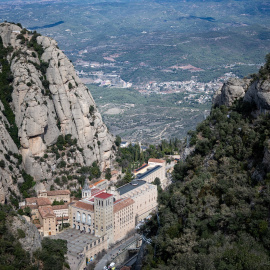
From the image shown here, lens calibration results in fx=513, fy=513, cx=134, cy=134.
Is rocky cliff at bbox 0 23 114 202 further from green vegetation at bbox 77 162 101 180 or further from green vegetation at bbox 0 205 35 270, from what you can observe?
green vegetation at bbox 0 205 35 270

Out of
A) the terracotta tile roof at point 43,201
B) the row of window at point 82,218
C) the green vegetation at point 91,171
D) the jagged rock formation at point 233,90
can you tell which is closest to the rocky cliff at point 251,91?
the jagged rock formation at point 233,90

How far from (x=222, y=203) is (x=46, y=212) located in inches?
821

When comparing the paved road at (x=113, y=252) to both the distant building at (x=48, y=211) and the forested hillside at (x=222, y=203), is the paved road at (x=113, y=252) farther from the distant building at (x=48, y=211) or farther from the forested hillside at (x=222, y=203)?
the forested hillside at (x=222, y=203)

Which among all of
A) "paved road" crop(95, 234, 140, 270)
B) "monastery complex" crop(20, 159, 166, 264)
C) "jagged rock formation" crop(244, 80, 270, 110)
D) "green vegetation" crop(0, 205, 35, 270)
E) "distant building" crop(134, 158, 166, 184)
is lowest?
"paved road" crop(95, 234, 140, 270)

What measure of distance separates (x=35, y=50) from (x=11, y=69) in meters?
4.43

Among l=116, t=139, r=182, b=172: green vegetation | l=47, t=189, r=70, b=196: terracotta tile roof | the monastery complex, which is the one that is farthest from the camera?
l=116, t=139, r=182, b=172: green vegetation

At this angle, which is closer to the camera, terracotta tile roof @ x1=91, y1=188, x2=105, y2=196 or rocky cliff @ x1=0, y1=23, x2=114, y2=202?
terracotta tile roof @ x1=91, y1=188, x2=105, y2=196

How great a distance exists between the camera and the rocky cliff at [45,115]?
54.8 metres

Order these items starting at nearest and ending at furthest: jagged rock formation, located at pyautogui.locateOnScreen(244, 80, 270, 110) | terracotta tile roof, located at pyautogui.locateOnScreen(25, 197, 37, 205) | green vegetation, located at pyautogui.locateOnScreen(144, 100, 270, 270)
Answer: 1. green vegetation, located at pyautogui.locateOnScreen(144, 100, 270, 270)
2. jagged rock formation, located at pyautogui.locateOnScreen(244, 80, 270, 110)
3. terracotta tile roof, located at pyautogui.locateOnScreen(25, 197, 37, 205)

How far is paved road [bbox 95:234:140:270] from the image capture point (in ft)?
142

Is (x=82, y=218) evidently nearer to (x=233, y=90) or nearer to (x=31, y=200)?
(x=31, y=200)

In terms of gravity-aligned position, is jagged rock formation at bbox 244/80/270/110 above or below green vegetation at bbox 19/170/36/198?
above

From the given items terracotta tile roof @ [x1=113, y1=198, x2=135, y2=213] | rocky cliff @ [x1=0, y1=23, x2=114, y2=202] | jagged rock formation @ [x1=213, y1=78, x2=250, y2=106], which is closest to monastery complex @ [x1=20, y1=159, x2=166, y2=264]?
terracotta tile roof @ [x1=113, y1=198, x2=135, y2=213]

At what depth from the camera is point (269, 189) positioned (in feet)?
89.8
